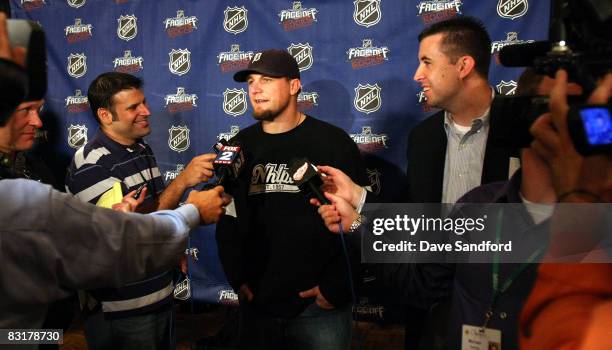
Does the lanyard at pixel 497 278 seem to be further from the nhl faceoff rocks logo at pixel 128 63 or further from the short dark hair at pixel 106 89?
the nhl faceoff rocks logo at pixel 128 63

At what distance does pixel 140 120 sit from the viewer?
6.59 feet

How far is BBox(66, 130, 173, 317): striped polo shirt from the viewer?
5.70ft

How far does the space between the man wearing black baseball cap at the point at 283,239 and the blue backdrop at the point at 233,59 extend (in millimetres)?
621

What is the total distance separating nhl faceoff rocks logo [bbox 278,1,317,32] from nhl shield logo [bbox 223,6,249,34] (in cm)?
23

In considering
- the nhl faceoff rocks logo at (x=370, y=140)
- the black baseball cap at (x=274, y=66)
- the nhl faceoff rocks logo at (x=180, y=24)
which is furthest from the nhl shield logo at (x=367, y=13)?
the nhl faceoff rocks logo at (x=180, y=24)

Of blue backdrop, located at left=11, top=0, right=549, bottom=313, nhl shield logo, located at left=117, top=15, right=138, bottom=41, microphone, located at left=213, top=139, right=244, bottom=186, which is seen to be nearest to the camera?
microphone, located at left=213, top=139, right=244, bottom=186

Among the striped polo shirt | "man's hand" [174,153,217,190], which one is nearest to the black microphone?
"man's hand" [174,153,217,190]

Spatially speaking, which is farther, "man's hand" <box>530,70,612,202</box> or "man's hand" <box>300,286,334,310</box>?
"man's hand" <box>300,286,334,310</box>

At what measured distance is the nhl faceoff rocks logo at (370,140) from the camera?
249 cm

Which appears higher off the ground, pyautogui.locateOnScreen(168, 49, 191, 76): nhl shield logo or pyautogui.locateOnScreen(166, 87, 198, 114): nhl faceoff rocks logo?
pyautogui.locateOnScreen(168, 49, 191, 76): nhl shield logo

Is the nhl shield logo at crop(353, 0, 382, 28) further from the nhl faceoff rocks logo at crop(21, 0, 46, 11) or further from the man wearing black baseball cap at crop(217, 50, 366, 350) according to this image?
the nhl faceoff rocks logo at crop(21, 0, 46, 11)

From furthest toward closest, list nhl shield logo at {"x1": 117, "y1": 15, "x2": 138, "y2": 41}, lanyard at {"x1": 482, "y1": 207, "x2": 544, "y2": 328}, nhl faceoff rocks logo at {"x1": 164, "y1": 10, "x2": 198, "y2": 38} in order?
nhl shield logo at {"x1": 117, "y1": 15, "x2": 138, "y2": 41} → nhl faceoff rocks logo at {"x1": 164, "y1": 10, "x2": 198, "y2": 38} → lanyard at {"x1": 482, "y1": 207, "x2": 544, "y2": 328}

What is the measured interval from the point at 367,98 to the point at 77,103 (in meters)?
1.94

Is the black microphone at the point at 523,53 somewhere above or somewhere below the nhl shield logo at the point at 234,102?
above
